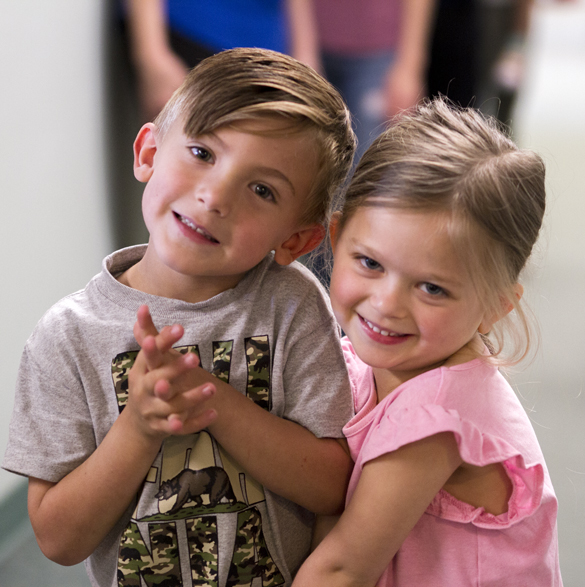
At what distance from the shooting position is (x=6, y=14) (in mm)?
1525

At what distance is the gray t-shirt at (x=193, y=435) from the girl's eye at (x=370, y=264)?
0.35 ft

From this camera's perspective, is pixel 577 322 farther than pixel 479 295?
Yes

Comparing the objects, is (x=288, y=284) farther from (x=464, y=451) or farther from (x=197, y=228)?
(x=464, y=451)

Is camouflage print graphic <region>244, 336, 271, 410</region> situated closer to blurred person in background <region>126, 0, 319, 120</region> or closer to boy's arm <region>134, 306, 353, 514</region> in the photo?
boy's arm <region>134, 306, 353, 514</region>

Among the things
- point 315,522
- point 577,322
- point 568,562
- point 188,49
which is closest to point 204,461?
point 315,522

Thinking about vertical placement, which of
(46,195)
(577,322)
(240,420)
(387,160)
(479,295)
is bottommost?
(577,322)

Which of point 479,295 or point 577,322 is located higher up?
point 479,295

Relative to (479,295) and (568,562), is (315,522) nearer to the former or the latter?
(479,295)

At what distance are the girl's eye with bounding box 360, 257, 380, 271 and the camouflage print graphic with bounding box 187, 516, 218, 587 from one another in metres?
0.38

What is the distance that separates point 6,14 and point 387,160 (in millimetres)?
1087

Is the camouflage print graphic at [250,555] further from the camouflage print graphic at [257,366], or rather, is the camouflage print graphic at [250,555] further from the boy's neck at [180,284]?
the boy's neck at [180,284]

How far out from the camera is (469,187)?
2.73 ft

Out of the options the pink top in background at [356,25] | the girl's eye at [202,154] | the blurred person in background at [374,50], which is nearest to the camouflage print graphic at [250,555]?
the girl's eye at [202,154]

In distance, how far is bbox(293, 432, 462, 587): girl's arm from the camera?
829mm
